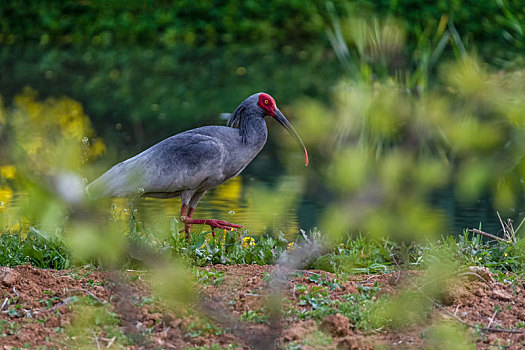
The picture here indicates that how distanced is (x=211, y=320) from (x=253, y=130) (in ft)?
9.08

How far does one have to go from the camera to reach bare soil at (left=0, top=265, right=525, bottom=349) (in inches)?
118

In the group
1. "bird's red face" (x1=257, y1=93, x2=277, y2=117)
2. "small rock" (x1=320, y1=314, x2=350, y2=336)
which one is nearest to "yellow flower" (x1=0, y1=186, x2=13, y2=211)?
"small rock" (x1=320, y1=314, x2=350, y2=336)

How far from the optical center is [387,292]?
3.53 metres

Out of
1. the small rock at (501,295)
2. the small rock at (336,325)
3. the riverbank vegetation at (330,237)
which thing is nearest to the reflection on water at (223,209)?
the riverbank vegetation at (330,237)

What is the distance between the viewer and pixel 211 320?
8.91 feet

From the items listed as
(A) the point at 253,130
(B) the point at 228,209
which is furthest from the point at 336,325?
(B) the point at 228,209

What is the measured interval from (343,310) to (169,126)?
305 inches

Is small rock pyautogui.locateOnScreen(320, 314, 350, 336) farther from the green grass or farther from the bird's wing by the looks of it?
the bird's wing

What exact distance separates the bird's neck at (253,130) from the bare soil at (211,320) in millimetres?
1515

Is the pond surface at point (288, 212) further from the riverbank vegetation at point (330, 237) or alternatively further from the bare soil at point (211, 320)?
the bare soil at point (211, 320)

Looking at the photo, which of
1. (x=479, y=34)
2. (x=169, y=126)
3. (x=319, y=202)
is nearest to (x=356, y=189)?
(x=319, y=202)

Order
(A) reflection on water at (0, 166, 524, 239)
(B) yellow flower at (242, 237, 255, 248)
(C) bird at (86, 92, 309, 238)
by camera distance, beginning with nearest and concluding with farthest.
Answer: (B) yellow flower at (242, 237, 255, 248)
(C) bird at (86, 92, 309, 238)
(A) reflection on water at (0, 166, 524, 239)

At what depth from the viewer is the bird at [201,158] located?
5.14 m

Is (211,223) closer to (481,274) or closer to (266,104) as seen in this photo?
(266,104)
